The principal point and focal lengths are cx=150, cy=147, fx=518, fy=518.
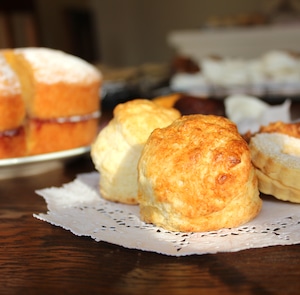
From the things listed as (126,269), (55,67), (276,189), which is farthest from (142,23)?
(126,269)

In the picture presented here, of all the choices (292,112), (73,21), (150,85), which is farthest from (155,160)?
(73,21)

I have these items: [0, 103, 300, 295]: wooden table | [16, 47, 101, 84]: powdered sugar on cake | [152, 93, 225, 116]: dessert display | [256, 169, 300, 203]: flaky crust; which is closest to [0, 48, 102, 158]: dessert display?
[16, 47, 101, 84]: powdered sugar on cake

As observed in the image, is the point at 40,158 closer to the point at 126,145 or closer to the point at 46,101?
the point at 46,101

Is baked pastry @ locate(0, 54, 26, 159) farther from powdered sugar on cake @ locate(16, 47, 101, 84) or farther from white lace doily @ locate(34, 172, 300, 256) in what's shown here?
white lace doily @ locate(34, 172, 300, 256)

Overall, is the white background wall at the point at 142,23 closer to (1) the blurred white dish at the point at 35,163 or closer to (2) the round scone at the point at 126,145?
(1) the blurred white dish at the point at 35,163

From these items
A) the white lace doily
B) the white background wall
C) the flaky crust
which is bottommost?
the white background wall

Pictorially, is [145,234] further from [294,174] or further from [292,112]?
[292,112]
